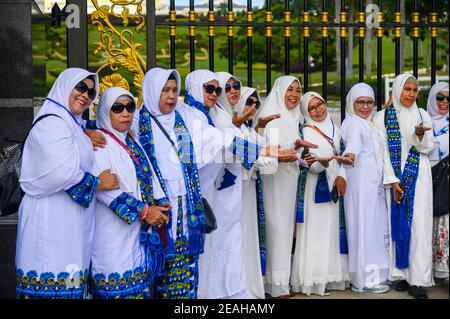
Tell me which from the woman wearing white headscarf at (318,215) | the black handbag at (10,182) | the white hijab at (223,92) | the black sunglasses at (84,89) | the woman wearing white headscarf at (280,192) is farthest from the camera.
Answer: the woman wearing white headscarf at (318,215)

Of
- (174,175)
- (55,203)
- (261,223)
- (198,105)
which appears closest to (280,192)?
(261,223)

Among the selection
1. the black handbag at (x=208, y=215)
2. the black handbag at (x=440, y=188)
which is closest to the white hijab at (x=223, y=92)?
the black handbag at (x=208, y=215)

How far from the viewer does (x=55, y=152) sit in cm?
482

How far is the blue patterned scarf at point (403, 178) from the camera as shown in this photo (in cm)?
677

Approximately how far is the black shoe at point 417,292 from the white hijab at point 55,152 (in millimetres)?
3069

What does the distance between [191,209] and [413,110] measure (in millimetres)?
2269

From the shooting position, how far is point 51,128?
15.9 ft

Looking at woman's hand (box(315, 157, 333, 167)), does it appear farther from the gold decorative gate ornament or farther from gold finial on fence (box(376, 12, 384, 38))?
the gold decorative gate ornament

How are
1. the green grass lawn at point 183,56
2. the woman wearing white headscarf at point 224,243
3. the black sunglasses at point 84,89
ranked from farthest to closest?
the green grass lawn at point 183,56 < the woman wearing white headscarf at point 224,243 < the black sunglasses at point 84,89

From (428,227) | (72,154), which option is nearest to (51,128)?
(72,154)

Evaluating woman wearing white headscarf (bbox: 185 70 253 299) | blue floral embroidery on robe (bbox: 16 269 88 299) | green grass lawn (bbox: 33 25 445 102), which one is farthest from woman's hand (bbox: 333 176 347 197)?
green grass lawn (bbox: 33 25 445 102)

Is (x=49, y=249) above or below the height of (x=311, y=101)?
below

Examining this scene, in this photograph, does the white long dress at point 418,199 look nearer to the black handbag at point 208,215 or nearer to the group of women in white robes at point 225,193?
the group of women in white robes at point 225,193
